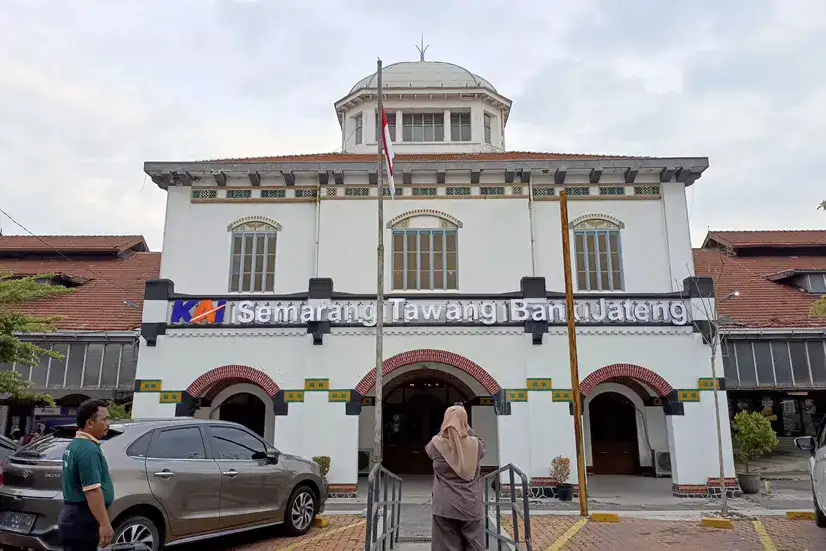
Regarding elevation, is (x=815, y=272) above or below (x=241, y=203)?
below

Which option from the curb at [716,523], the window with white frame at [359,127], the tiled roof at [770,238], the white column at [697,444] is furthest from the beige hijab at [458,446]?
the tiled roof at [770,238]

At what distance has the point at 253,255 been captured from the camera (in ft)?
54.4

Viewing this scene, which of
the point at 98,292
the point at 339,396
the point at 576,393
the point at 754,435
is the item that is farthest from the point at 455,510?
the point at 98,292

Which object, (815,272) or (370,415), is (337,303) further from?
(815,272)

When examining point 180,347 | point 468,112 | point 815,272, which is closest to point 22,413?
point 180,347

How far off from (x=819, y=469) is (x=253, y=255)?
13.0 m

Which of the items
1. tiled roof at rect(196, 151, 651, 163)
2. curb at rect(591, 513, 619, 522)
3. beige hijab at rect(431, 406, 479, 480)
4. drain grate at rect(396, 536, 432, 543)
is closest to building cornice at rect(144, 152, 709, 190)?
tiled roof at rect(196, 151, 651, 163)

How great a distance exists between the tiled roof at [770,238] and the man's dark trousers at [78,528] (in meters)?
22.7

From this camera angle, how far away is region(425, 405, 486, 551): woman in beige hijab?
5.71 metres

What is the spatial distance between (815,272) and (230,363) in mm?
17417

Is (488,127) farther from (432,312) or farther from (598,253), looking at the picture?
(432,312)

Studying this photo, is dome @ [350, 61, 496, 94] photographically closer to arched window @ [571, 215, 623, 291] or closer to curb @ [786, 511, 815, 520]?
arched window @ [571, 215, 623, 291]

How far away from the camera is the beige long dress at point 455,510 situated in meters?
5.70

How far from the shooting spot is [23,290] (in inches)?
492
